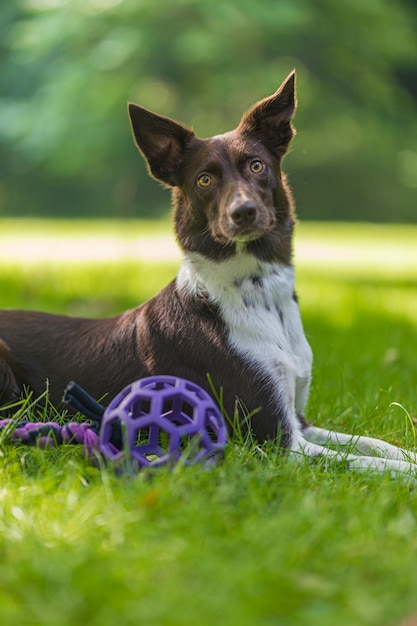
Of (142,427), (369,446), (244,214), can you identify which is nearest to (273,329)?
(244,214)

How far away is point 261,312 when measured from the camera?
370 centimetres

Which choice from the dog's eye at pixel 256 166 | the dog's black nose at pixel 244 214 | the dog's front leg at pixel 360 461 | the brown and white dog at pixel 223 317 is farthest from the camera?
the dog's eye at pixel 256 166

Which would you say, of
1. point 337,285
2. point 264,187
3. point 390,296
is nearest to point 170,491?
point 264,187

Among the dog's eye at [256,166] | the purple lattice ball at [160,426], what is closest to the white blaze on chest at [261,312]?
Result: the dog's eye at [256,166]

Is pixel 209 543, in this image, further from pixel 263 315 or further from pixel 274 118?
pixel 274 118

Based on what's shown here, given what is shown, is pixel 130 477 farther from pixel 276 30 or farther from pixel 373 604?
pixel 276 30

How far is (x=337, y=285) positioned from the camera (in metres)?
9.52

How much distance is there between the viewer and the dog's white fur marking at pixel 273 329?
11.7 ft

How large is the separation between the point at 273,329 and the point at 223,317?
22cm

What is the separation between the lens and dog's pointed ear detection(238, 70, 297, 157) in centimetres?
388

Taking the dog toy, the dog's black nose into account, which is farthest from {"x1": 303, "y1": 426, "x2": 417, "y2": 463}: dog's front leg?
the dog's black nose

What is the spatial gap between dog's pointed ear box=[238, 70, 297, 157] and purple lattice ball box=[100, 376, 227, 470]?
4.27ft

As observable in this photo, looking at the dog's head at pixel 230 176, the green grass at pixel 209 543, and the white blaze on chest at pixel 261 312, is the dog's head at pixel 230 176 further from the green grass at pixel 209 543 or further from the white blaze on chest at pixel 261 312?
the green grass at pixel 209 543

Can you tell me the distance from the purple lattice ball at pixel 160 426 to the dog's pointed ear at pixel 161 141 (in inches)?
45.4
